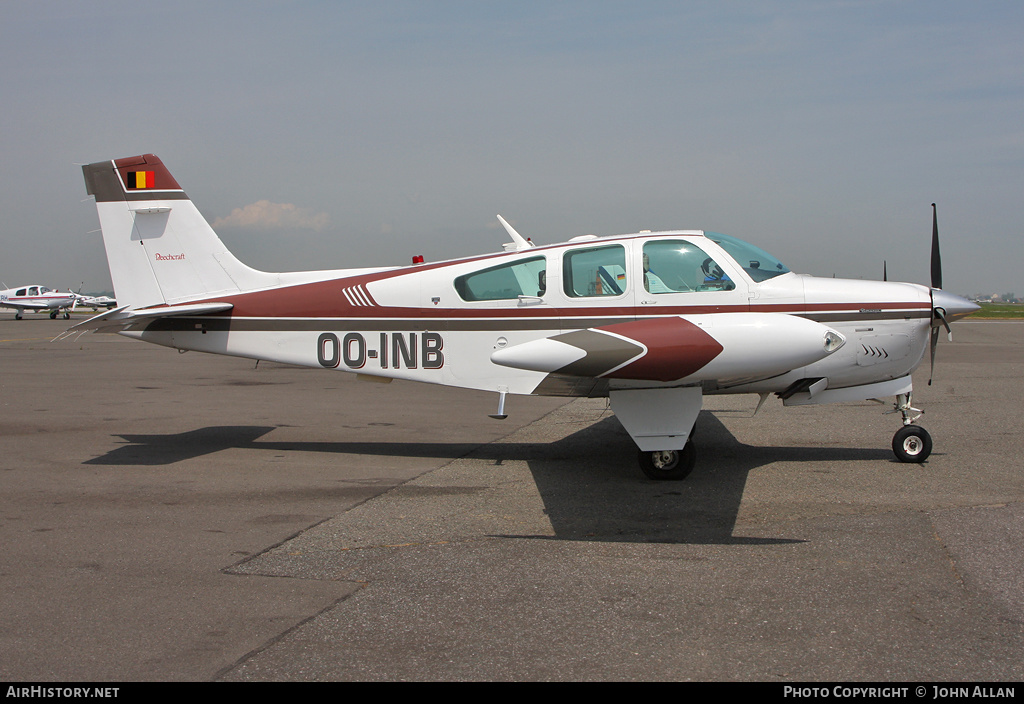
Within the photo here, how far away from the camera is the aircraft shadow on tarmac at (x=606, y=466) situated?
5.50 meters

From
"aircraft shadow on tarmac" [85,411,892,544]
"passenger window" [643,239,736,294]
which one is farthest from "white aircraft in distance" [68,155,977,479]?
"aircraft shadow on tarmac" [85,411,892,544]

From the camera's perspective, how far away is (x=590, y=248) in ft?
23.7

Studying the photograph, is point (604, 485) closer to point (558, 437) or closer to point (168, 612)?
point (558, 437)

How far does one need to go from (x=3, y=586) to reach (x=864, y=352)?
691 centimetres

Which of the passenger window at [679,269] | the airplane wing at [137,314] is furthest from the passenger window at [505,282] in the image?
the airplane wing at [137,314]

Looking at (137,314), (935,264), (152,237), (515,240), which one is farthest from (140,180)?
(935,264)

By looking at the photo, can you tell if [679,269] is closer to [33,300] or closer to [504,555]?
[504,555]

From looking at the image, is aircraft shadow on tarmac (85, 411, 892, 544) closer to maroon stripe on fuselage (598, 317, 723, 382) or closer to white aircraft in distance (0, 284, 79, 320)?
maroon stripe on fuselage (598, 317, 723, 382)

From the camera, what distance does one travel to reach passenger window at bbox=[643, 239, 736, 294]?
6953mm

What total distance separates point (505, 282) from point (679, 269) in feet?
5.56

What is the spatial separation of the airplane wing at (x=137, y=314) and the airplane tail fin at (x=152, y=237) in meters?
0.39

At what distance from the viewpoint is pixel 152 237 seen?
867cm

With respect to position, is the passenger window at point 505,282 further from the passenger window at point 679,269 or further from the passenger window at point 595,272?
the passenger window at point 679,269
